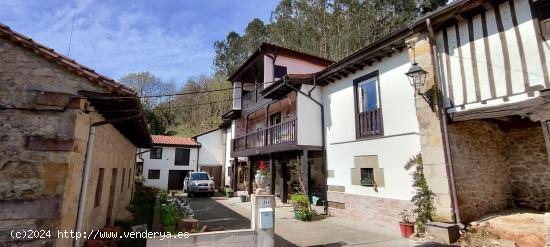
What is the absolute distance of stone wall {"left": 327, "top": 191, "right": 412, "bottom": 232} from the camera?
8.16m

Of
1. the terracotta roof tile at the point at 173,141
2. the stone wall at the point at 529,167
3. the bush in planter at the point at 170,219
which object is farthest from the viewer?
the terracotta roof tile at the point at 173,141

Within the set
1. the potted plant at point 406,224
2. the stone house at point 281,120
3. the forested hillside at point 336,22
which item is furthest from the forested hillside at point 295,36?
the potted plant at point 406,224

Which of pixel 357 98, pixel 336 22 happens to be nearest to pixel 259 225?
pixel 357 98

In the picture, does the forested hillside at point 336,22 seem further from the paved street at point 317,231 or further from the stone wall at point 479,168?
the paved street at point 317,231

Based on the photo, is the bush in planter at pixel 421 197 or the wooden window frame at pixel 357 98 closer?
the bush in planter at pixel 421 197

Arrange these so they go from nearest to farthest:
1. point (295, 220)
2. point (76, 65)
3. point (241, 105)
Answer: point (76, 65) → point (295, 220) → point (241, 105)

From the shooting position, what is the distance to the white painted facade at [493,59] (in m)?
5.88

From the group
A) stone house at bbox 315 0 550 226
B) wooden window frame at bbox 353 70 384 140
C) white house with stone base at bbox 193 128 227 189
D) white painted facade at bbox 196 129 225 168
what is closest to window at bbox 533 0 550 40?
stone house at bbox 315 0 550 226

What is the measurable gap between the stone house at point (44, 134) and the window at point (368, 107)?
7303 mm

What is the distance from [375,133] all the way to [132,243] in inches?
303

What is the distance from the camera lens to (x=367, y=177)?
9438mm

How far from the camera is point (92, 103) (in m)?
5.41

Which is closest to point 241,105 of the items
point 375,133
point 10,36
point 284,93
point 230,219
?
point 284,93

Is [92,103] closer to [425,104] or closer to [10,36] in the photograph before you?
[10,36]
